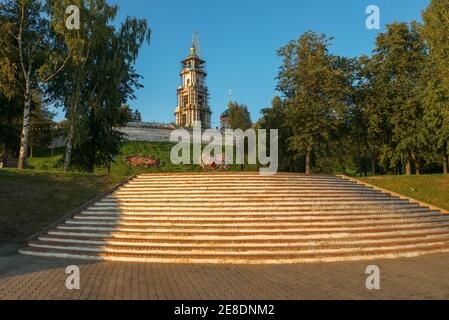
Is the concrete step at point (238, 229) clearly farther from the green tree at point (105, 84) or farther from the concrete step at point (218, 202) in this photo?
the green tree at point (105, 84)

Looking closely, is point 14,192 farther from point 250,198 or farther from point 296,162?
point 296,162

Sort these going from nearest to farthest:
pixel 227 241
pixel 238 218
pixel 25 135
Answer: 1. pixel 227 241
2. pixel 238 218
3. pixel 25 135

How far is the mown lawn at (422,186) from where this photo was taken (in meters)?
20.8

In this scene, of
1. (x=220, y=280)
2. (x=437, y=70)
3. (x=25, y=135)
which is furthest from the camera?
(x=437, y=70)

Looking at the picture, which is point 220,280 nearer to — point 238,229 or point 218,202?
point 238,229

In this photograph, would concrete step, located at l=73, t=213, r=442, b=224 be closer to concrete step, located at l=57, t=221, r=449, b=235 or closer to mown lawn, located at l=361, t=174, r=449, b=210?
concrete step, located at l=57, t=221, r=449, b=235

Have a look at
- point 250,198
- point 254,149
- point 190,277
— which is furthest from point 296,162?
point 190,277

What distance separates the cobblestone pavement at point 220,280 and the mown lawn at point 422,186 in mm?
10444

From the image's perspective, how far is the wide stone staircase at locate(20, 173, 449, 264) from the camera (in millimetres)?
12133

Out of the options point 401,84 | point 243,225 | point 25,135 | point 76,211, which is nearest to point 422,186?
point 401,84

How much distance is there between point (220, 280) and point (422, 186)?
59.7 feet

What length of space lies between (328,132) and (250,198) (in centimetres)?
1755

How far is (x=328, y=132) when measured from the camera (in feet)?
103

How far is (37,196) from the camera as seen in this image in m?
17.4
